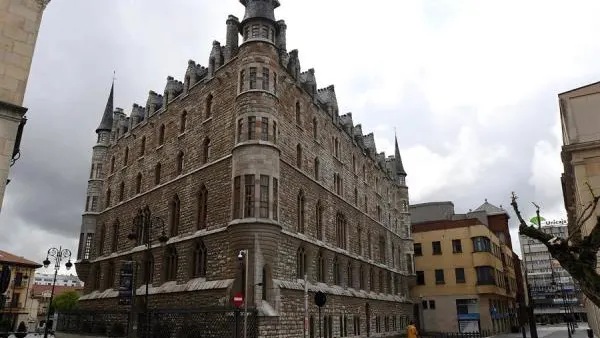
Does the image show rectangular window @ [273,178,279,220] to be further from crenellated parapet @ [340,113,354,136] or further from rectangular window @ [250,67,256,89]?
crenellated parapet @ [340,113,354,136]

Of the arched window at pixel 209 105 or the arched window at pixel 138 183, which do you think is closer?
the arched window at pixel 209 105

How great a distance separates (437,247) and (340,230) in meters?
21.3

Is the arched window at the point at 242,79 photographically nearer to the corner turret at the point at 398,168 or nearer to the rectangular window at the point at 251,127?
the rectangular window at the point at 251,127

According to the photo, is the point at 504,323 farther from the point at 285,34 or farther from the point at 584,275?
the point at 584,275

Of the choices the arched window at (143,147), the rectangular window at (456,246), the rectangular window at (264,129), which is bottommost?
the rectangular window at (456,246)

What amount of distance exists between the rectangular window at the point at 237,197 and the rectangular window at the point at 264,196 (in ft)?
3.58

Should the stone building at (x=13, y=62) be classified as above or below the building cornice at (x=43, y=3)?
below

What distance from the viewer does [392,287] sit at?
4091 cm

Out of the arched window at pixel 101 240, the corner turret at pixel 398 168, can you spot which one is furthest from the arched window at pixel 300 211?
the corner turret at pixel 398 168

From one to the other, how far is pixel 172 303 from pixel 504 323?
42984 millimetres

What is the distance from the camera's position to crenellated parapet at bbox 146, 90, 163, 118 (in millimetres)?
32281

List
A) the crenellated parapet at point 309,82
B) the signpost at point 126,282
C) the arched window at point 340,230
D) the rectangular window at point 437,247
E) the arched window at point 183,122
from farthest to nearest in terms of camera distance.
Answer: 1. the rectangular window at point 437,247
2. the arched window at point 340,230
3. the crenellated parapet at point 309,82
4. the arched window at point 183,122
5. the signpost at point 126,282

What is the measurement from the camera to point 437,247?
48219 millimetres

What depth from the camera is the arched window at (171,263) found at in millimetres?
25094
